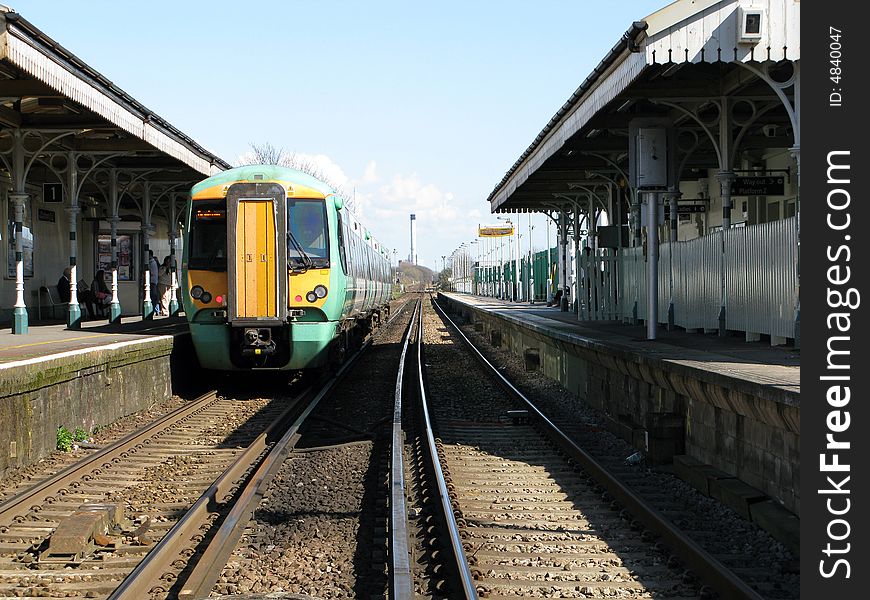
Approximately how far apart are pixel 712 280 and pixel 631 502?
8043 mm

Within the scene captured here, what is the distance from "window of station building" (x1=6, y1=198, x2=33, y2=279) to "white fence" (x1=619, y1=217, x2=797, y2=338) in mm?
13043

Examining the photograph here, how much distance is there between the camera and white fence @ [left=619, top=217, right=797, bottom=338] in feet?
38.9

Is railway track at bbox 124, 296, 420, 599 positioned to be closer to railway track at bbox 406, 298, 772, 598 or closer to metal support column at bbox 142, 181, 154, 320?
railway track at bbox 406, 298, 772, 598

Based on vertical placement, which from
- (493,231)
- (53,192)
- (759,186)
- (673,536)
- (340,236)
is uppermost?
(493,231)

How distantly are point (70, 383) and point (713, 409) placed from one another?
646cm

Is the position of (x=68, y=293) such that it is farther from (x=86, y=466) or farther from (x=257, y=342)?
(x=86, y=466)

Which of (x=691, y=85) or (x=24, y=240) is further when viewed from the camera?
(x=24, y=240)

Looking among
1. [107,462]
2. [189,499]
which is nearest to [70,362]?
[107,462]

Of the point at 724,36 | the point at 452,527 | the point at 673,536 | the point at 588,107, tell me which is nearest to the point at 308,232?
the point at 588,107

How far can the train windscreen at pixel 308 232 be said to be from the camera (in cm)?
1488

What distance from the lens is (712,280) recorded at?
14961 mm

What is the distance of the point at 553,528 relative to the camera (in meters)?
7.11

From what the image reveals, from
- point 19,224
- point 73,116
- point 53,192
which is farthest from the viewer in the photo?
point 53,192

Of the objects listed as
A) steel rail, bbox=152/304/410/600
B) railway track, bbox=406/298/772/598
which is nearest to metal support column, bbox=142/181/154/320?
steel rail, bbox=152/304/410/600
